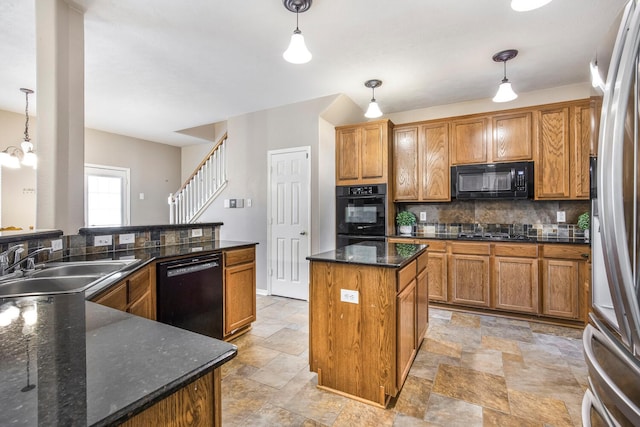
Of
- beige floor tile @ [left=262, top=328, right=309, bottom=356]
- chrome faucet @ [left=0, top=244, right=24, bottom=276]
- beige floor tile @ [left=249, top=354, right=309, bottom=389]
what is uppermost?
chrome faucet @ [left=0, top=244, right=24, bottom=276]

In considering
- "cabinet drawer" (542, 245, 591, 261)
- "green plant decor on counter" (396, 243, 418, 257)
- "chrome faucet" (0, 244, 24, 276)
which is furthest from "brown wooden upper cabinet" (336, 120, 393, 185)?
"chrome faucet" (0, 244, 24, 276)

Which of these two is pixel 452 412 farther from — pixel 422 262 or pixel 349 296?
pixel 422 262

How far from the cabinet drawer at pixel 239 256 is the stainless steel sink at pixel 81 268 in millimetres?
861

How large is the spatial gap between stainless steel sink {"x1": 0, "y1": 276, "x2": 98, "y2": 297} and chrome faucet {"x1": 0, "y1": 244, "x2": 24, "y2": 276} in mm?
70

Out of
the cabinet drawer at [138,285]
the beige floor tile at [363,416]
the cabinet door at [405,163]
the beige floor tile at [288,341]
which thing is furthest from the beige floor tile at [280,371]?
the cabinet door at [405,163]

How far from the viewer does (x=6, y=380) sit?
58 centimetres

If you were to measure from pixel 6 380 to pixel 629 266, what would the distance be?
1.22 m

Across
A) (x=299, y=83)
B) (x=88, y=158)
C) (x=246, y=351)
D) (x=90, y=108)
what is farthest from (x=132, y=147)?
(x=246, y=351)

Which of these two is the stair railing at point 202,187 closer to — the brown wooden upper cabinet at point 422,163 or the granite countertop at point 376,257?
the brown wooden upper cabinet at point 422,163

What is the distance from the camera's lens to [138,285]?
184 cm

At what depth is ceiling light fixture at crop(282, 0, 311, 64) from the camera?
2.02 m

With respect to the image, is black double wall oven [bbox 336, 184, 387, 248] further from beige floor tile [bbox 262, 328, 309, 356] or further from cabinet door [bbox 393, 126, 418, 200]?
beige floor tile [bbox 262, 328, 309, 356]

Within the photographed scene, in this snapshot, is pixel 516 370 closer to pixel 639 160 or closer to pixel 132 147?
pixel 639 160

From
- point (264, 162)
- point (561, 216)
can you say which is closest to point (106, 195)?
point (264, 162)
